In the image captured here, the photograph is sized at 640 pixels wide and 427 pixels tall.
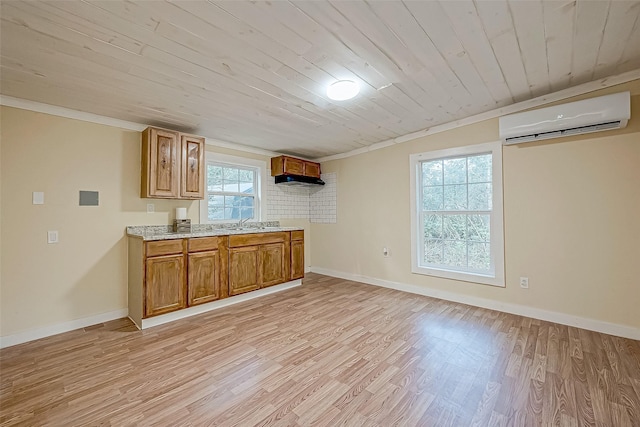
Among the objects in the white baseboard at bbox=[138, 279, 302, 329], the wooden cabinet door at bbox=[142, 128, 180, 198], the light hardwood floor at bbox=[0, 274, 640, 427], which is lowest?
the light hardwood floor at bbox=[0, 274, 640, 427]

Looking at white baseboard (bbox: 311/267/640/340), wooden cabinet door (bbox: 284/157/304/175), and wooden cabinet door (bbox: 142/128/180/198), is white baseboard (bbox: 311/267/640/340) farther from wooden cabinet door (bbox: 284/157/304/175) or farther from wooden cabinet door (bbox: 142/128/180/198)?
wooden cabinet door (bbox: 142/128/180/198)

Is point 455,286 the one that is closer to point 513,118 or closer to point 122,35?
point 513,118

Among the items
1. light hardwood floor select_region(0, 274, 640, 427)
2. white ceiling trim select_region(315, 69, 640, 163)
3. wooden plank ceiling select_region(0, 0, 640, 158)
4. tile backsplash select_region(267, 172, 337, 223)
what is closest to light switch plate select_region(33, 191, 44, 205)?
wooden plank ceiling select_region(0, 0, 640, 158)

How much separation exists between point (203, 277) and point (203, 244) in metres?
0.41

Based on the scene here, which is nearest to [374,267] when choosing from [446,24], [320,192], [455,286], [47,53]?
[455,286]

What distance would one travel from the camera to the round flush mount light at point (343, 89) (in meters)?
2.36

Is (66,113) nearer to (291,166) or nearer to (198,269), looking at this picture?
(198,269)

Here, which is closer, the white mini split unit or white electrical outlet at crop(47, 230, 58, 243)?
the white mini split unit

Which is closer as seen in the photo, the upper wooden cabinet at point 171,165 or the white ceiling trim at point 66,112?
the white ceiling trim at point 66,112

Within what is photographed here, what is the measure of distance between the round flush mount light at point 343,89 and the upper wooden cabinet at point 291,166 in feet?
7.61

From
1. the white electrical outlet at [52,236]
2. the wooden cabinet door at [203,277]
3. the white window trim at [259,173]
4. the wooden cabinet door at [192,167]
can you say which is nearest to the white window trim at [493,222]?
the white window trim at [259,173]

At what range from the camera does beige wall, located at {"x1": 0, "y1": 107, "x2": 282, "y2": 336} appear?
254 cm

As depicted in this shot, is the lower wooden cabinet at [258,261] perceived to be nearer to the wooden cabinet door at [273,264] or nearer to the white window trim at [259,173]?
the wooden cabinet door at [273,264]

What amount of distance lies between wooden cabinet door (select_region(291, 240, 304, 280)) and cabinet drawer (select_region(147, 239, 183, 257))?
5.77 ft
